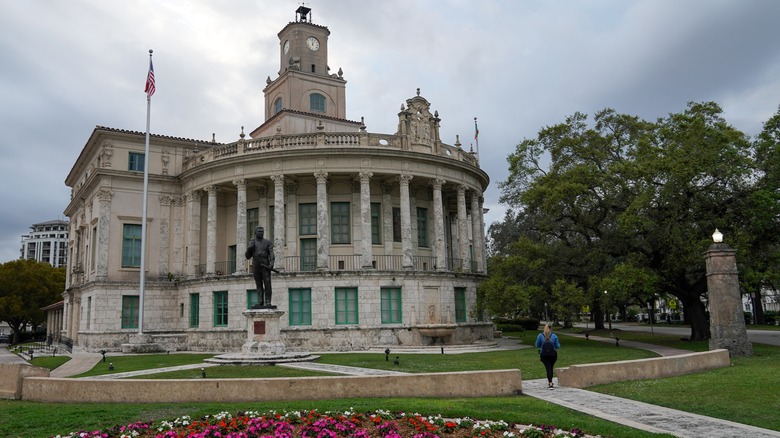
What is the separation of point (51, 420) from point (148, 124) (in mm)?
26461

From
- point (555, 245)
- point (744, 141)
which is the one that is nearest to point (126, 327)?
point (555, 245)

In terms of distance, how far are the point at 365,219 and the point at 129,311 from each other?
16588 millimetres

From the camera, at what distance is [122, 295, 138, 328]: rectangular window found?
37.7 metres

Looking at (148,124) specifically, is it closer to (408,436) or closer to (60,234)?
Answer: (408,436)

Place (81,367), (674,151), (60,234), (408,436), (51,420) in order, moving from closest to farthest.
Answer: (408,436) → (51,420) → (81,367) → (674,151) → (60,234)

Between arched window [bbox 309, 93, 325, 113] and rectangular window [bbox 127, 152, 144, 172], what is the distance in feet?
40.9

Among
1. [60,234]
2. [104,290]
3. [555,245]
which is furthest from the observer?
[60,234]

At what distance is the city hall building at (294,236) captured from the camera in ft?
110

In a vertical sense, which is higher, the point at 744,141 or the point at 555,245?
the point at 744,141

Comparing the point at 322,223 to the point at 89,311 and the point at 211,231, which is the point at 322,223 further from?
the point at 89,311

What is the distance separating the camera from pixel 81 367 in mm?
25094

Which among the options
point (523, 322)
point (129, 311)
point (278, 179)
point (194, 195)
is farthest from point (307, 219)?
point (523, 322)

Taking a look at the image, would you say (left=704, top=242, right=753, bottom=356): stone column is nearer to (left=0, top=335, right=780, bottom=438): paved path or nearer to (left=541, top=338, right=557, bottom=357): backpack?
(left=0, top=335, right=780, bottom=438): paved path

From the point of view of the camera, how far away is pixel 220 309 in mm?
35469
